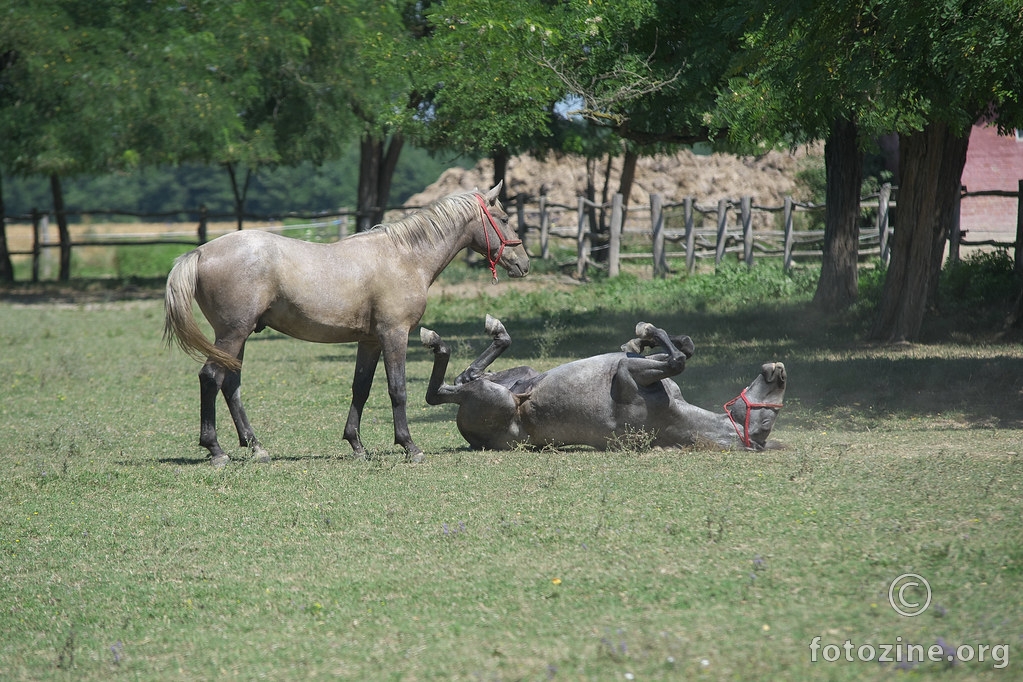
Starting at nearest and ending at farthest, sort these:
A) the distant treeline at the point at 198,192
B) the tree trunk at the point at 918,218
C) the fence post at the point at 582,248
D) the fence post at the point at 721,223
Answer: the tree trunk at the point at 918,218 < the fence post at the point at 721,223 < the fence post at the point at 582,248 < the distant treeline at the point at 198,192

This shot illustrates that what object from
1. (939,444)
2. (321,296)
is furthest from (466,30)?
(939,444)

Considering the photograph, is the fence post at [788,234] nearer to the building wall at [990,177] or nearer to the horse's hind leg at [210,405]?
the building wall at [990,177]

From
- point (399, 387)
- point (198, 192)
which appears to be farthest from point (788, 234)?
point (198, 192)

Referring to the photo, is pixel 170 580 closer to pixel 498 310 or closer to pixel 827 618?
pixel 827 618

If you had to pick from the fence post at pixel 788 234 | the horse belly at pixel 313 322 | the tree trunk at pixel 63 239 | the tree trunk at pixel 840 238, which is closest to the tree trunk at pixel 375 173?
the tree trunk at pixel 63 239

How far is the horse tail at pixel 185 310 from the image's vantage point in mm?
7797

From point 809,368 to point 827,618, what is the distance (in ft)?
25.6

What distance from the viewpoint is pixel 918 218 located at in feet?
43.4

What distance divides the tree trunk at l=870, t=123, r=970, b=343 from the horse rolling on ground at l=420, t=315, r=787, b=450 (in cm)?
617

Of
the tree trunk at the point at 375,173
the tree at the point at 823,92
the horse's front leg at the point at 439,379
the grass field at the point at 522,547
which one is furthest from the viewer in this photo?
the tree trunk at the point at 375,173

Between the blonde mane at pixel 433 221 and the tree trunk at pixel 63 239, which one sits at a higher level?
the blonde mane at pixel 433 221

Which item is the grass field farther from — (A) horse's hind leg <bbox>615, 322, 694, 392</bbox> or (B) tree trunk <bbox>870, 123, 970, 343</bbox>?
(B) tree trunk <bbox>870, 123, 970, 343</bbox>

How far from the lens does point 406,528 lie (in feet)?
20.6

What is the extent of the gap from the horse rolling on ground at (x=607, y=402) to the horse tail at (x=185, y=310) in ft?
5.40
